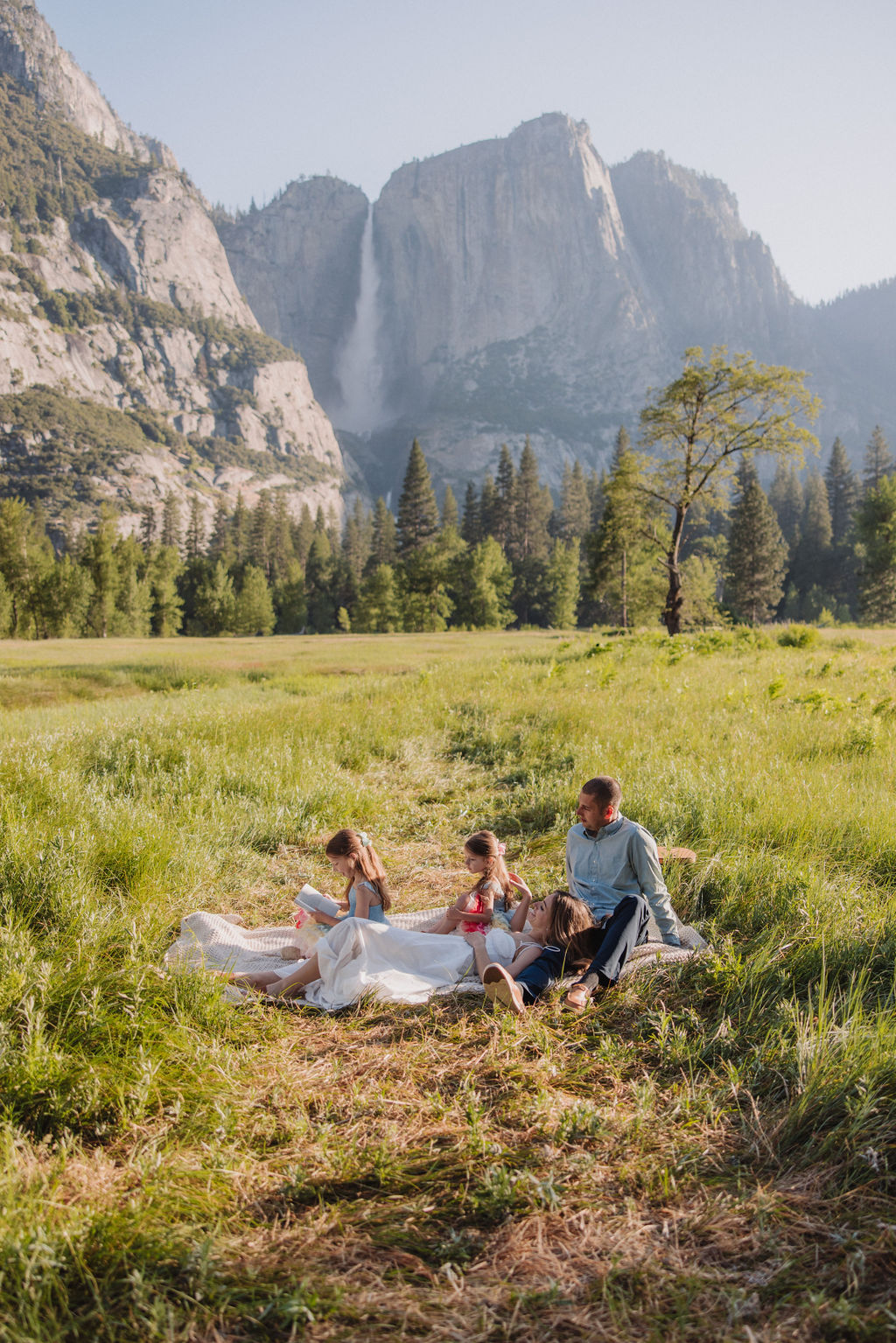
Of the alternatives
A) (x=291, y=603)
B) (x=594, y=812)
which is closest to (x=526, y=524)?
(x=291, y=603)

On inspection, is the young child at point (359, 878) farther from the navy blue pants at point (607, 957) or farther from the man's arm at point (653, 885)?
the man's arm at point (653, 885)

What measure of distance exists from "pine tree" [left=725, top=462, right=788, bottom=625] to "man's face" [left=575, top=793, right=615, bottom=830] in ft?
227

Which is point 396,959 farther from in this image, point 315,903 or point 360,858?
point 315,903

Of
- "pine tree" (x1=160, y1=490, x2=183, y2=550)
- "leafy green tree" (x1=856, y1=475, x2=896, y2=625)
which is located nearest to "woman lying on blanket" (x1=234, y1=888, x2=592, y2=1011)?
"leafy green tree" (x1=856, y1=475, x2=896, y2=625)

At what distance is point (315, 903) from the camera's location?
547cm

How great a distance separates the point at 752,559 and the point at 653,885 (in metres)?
71.8

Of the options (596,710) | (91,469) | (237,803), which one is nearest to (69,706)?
(237,803)

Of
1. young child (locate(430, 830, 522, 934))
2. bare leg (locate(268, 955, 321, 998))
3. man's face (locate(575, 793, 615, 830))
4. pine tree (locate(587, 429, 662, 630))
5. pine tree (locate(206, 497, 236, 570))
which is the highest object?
pine tree (locate(206, 497, 236, 570))

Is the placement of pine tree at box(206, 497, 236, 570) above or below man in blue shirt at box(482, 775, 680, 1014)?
above

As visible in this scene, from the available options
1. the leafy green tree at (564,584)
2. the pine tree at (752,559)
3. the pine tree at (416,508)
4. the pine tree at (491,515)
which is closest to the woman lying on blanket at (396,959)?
the pine tree at (752,559)

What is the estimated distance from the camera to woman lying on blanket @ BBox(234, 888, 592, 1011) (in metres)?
4.43

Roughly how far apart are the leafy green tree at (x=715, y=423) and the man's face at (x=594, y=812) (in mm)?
27133

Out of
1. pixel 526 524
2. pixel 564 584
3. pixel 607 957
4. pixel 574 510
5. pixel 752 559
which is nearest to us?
pixel 607 957

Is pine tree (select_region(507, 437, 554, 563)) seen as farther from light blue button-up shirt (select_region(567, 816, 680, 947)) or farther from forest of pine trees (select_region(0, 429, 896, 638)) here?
light blue button-up shirt (select_region(567, 816, 680, 947))
